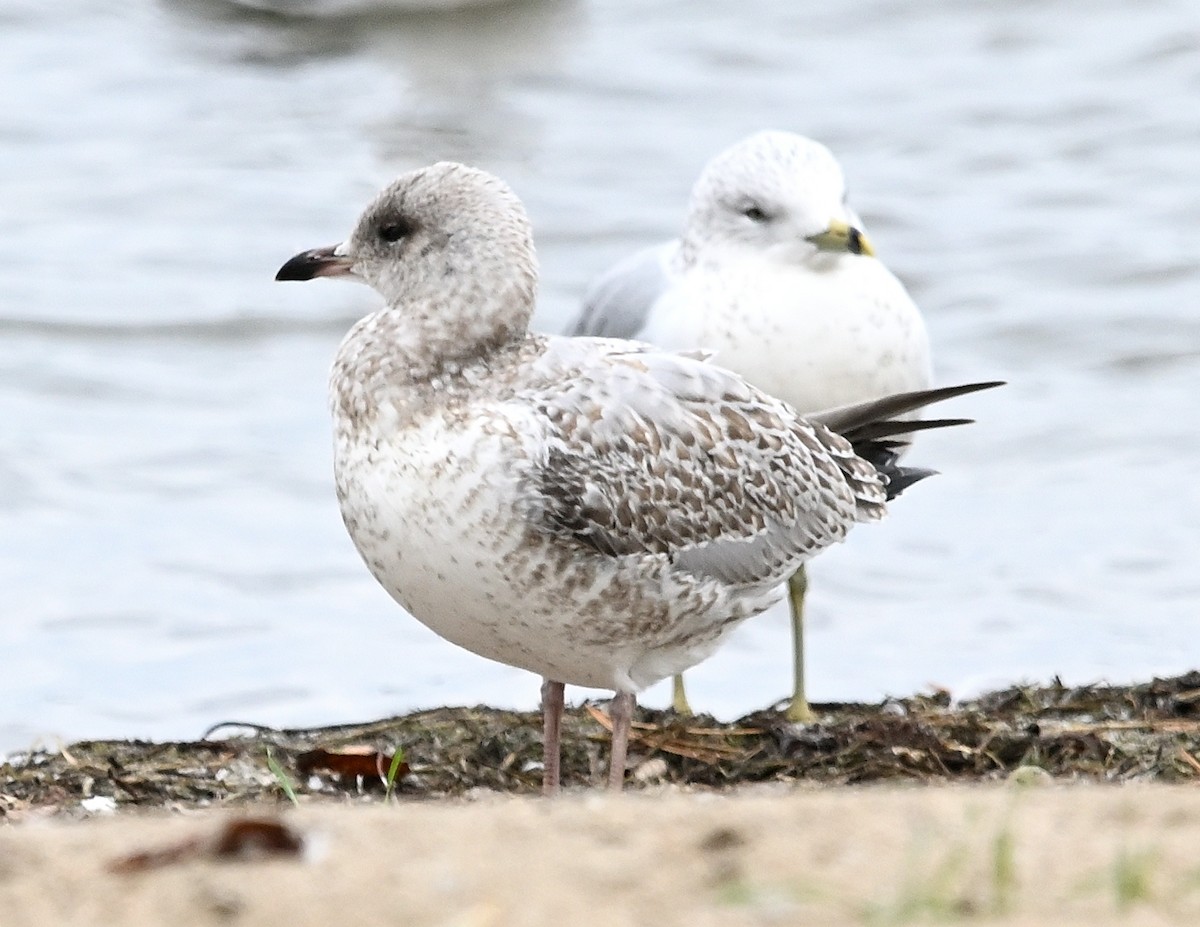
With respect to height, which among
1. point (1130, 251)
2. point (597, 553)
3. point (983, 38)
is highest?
point (983, 38)

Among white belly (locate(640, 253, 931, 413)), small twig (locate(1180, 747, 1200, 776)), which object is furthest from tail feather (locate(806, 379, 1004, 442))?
small twig (locate(1180, 747, 1200, 776))

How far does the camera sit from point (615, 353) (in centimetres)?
500

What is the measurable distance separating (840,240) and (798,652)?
4.24ft

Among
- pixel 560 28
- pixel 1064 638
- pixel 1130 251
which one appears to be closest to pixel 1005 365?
pixel 1130 251

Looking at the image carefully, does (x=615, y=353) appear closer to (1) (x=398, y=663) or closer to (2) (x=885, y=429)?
(2) (x=885, y=429)

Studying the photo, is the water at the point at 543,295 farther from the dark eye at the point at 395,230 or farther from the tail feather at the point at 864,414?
the dark eye at the point at 395,230

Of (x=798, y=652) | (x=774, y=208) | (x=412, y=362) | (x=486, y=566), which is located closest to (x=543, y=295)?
(x=774, y=208)

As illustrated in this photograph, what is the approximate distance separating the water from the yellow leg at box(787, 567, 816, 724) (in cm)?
37

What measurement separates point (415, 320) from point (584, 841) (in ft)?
6.89

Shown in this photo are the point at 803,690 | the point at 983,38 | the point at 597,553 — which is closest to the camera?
the point at 597,553

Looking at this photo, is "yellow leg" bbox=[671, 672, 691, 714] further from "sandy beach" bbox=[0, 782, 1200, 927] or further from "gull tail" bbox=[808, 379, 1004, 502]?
"sandy beach" bbox=[0, 782, 1200, 927]

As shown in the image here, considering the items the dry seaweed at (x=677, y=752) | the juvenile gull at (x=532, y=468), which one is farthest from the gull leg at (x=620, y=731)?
the dry seaweed at (x=677, y=752)

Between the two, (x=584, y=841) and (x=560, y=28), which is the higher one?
(x=560, y=28)

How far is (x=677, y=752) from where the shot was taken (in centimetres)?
558
